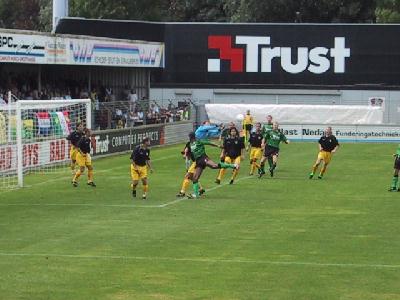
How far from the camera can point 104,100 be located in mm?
62938

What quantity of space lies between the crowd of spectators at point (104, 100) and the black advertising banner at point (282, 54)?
4.09 meters

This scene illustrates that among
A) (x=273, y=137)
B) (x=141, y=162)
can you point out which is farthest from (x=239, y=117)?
(x=141, y=162)

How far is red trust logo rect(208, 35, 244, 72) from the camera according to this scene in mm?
70000

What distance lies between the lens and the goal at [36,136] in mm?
36125

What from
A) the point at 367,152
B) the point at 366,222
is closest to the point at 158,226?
the point at 366,222

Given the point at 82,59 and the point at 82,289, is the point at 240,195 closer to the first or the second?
the point at 82,289

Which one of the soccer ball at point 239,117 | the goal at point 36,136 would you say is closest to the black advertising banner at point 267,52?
the soccer ball at point 239,117

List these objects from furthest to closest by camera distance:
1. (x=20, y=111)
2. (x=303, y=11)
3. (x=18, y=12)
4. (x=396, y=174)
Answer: (x=18, y=12)
(x=303, y=11)
(x=20, y=111)
(x=396, y=174)

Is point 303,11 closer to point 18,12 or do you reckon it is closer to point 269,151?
point 18,12

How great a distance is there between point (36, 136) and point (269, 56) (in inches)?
1244

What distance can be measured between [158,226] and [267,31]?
47.0 meters

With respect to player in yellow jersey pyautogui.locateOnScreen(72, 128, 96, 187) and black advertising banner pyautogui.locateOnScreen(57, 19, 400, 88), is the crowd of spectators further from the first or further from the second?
player in yellow jersey pyautogui.locateOnScreen(72, 128, 96, 187)

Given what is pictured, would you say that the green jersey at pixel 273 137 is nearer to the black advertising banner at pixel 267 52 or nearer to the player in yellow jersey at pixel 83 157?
the player in yellow jersey at pixel 83 157

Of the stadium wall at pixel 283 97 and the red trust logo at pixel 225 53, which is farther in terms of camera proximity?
the red trust logo at pixel 225 53
